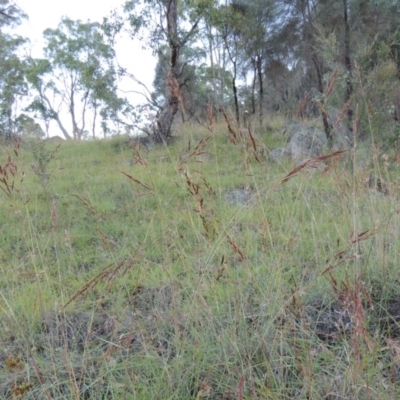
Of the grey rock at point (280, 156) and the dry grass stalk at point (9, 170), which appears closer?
the dry grass stalk at point (9, 170)

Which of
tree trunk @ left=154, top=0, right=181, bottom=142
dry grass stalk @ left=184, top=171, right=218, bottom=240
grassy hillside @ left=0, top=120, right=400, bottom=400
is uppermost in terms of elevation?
tree trunk @ left=154, top=0, right=181, bottom=142

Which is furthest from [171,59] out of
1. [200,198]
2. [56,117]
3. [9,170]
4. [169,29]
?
[56,117]

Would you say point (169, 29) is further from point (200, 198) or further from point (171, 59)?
point (200, 198)

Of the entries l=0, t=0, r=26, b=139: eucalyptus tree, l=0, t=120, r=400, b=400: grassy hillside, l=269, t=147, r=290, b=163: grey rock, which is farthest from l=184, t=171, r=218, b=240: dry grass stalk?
l=0, t=0, r=26, b=139: eucalyptus tree

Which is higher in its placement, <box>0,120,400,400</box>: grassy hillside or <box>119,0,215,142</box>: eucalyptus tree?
<box>119,0,215,142</box>: eucalyptus tree

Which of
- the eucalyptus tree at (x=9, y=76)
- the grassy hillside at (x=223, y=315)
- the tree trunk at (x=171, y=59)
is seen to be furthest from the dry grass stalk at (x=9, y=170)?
the eucalyptus tree at (x=9, y=76)

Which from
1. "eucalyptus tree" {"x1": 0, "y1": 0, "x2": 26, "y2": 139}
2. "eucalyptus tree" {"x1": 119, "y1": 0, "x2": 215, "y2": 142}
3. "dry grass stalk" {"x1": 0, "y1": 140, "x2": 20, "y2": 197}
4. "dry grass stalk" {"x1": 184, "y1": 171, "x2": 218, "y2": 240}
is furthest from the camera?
"eucalyptus tree" {"x1": 0, "y1": 0, "x2": 26, "y2": 139}

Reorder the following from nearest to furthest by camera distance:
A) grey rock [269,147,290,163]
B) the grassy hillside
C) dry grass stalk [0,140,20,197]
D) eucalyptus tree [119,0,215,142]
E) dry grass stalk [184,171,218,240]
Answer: the grassy hillside < dry grass stalk [184,171,218,240] < dry grass stalk [0,140,20,197] < grey rock [269,147,290,163] < eucalyptus tree [119,0,215,142]

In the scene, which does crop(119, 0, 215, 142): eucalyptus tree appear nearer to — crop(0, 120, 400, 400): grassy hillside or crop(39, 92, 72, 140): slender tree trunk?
crop(0, 120, 400, 400): grassy hillside

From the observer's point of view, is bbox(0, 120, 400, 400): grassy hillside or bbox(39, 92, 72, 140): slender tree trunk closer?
bbox(0, 120, 400, 400): grassy hillside

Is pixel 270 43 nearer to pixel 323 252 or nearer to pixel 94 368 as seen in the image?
pixel 323 252

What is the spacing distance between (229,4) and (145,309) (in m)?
10.1

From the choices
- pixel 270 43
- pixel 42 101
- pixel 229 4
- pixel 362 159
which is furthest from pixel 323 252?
pixel 42 101

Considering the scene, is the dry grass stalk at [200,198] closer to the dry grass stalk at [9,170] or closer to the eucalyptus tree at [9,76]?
the dry grass stalk at [9,170]
